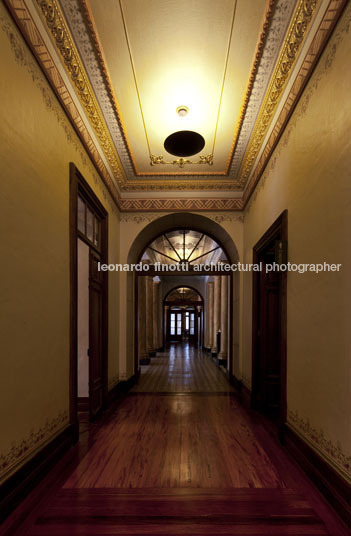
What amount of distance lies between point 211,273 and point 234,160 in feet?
7.73

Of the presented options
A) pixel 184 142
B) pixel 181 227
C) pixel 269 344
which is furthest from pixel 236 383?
pixel 184 142

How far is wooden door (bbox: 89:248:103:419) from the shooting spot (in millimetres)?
4371

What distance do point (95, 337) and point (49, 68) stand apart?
3.17 meters

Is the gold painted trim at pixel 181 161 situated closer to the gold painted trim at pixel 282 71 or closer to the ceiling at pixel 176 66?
the ceiling at pixel 176 66

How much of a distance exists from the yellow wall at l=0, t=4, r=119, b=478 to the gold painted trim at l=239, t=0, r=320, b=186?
213cm

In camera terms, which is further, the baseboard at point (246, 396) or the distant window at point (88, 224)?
the baseboard at point (246, 396)

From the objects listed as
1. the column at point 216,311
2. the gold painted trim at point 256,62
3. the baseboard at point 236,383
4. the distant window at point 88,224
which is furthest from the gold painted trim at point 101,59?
the column at point 216,311

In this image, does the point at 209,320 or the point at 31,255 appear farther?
the point at 209,320

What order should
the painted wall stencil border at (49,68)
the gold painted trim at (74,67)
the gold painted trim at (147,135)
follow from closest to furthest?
the painted wall stencil border at (49,68)
the gold painted trim at (74,67)
the gold painted trim at (147,135)

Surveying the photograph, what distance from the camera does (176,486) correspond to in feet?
8.80

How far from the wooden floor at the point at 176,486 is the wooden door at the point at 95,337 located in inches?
13.4

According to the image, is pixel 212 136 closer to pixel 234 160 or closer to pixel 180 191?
pixel 234 160

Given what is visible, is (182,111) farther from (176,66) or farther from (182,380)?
(182,380)

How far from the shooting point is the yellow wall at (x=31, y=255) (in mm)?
2223
